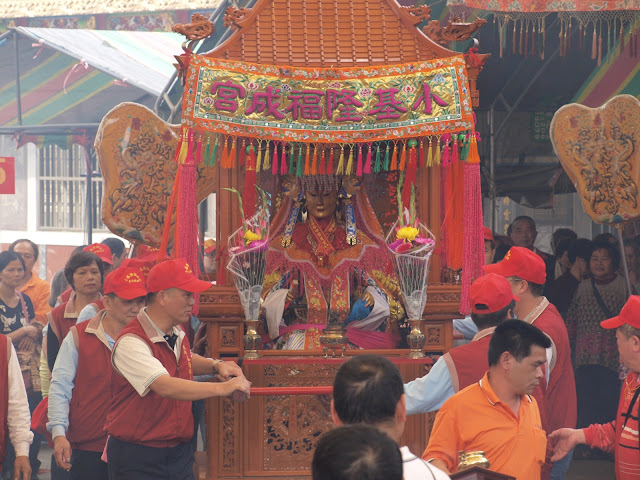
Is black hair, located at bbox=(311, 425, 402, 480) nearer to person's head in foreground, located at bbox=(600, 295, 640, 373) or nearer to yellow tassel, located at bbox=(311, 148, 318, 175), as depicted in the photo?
person's head in foreground, located at bbox=(600, 295, 640, 373)

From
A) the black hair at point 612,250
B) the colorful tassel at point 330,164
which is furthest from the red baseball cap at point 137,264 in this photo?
the black hair at point 612,250

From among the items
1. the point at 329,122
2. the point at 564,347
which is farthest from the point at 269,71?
the point at 564,347

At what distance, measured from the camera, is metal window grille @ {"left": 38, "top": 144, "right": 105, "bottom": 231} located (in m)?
16.1

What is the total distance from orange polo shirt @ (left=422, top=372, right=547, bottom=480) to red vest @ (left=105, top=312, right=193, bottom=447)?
4.24 feet

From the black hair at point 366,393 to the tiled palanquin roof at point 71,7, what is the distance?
48.1ft

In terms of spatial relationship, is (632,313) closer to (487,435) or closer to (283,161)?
(487,435)

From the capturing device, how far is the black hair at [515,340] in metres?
3.82

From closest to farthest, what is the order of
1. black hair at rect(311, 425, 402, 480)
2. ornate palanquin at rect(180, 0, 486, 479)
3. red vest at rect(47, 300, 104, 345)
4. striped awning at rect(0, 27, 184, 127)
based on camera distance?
1. black hair at rect(311, 425, 402, 480)
2. red vest at rect(47, 300, 104, 345)
3. ornate palanquin at rect(180, 0, 486, 479)
4. striped awning at rect(0, 27, 184, 127)

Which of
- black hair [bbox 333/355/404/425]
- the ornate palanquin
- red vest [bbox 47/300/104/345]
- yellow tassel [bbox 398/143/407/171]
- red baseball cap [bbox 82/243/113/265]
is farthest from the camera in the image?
red baseball cap [bbox 82/243/113/265]

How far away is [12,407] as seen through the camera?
471cm

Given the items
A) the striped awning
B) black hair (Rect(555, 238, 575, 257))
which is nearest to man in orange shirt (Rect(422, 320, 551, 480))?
black hair (Rect(555, 238, 575, 257))

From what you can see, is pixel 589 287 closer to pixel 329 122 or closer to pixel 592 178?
pixel 592 178

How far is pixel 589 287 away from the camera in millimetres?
8039

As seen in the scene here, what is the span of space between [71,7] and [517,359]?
14992mm
